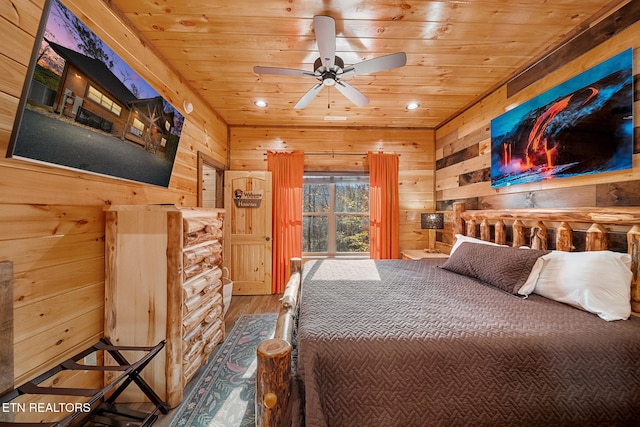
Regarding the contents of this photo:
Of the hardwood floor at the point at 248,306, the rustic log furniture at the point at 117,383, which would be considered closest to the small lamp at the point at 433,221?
the hardwood floor at the point at 248,306

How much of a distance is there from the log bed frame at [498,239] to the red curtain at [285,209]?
4.17 feet

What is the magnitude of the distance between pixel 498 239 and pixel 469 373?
1.91 meters

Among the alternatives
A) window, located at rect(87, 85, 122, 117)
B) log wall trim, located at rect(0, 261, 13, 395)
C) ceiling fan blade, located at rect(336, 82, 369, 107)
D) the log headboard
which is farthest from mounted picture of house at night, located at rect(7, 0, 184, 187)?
the log headboard

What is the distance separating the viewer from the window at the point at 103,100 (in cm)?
135

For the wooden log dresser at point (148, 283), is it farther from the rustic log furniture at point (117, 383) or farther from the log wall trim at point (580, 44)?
the log wall trim at point (580, 44)

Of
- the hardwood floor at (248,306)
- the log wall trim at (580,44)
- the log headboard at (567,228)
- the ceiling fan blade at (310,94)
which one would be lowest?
the hardwood floor at (248,306)

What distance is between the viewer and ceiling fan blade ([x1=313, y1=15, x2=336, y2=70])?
1405mm

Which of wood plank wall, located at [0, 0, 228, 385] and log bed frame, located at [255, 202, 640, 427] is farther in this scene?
wood plank wall, located at [0, 0, 228, 385]

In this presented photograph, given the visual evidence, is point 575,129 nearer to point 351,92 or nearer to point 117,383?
point 351,92

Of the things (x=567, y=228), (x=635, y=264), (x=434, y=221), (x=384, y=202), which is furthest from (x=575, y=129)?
(x=384, y=202)

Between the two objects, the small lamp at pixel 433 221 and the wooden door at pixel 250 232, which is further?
the wooden door at pixel 250 232

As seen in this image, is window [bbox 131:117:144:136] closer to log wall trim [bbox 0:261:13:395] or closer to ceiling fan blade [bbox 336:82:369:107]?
log wall trim [bbox 0:261:13:395]

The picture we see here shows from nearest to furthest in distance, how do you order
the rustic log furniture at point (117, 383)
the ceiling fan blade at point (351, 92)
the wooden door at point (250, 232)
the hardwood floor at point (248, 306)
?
the rustic log furniture at point (117, 383) < the ceiling fan blade at point (351, 92) < the hardwood floor at point (248, 306) < the wooden door at point (250, 232)

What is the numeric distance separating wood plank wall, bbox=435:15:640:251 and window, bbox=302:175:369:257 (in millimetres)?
1260
